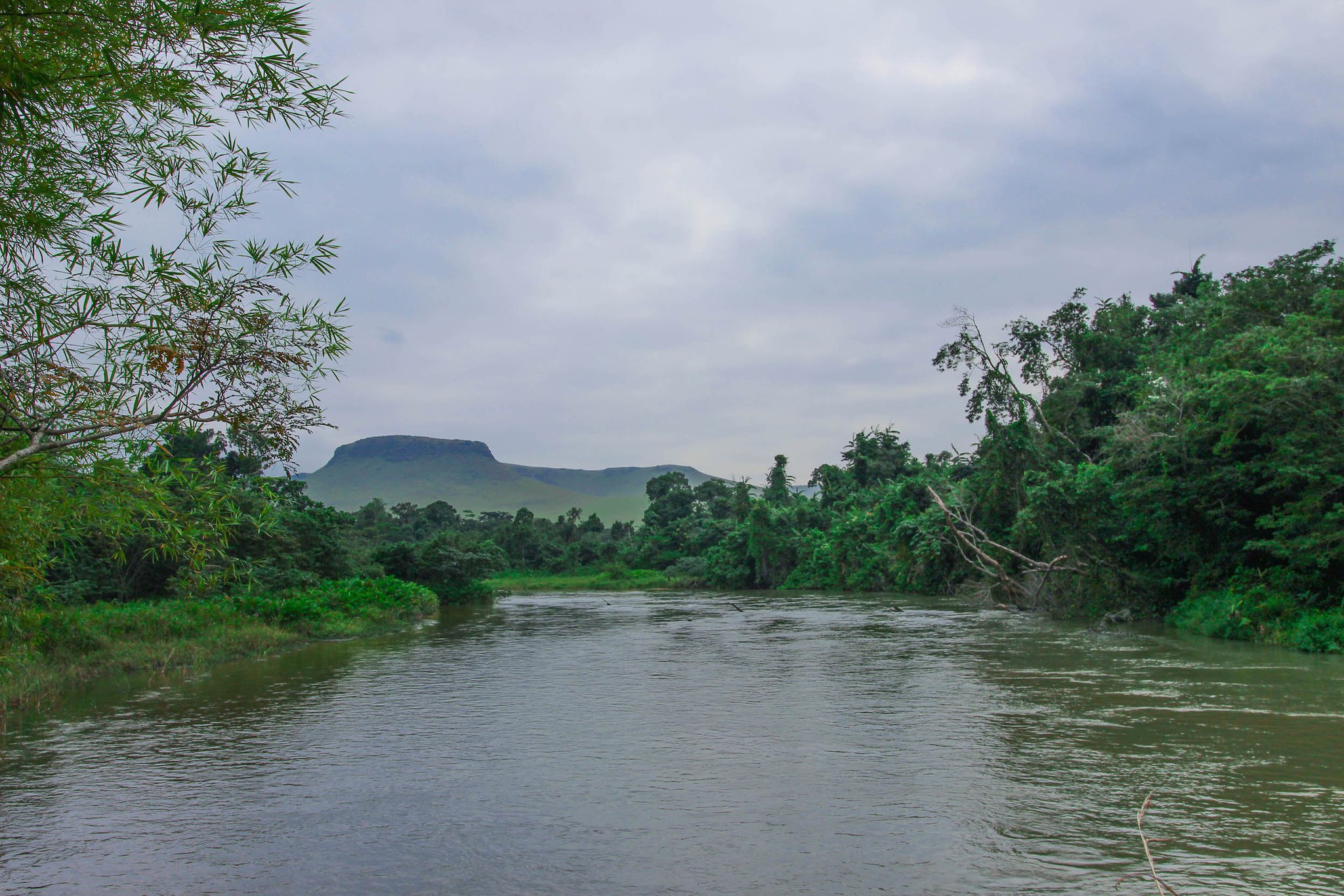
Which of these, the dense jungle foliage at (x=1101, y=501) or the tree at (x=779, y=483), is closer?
the dense jungle foliage at (x=1101, y=501)

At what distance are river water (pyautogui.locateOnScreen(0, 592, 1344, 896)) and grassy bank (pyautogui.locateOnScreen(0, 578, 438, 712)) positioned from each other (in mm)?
749

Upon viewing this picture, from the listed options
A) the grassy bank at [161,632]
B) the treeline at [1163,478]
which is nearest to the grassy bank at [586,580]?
the treeline at [1163,478]

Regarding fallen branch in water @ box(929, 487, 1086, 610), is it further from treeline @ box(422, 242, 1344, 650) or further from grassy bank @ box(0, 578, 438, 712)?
grassy bank @ box(0, 578, 438, 712)

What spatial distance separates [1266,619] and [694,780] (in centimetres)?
1398

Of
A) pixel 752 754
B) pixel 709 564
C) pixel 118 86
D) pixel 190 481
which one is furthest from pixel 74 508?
pixel 709 564

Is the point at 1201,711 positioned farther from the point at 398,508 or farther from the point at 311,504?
the point at 398,508

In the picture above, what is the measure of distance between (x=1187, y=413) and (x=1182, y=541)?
2804 mm

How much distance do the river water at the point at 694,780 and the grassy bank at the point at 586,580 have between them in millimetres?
38406

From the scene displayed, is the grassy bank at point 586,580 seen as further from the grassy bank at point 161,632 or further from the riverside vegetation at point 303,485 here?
the grassy bank at point 161,632

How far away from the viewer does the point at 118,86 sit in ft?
17.9

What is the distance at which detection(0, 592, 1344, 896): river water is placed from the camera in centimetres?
581

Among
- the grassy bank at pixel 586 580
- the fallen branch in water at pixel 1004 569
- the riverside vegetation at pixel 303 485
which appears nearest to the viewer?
the riverside vegetation at pixel 303 485

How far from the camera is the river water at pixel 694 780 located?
581 centimetres

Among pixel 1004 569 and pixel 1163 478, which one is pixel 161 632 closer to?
pixel 1163 478
